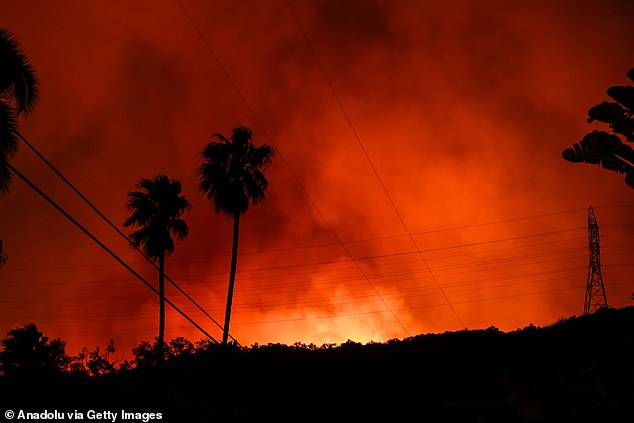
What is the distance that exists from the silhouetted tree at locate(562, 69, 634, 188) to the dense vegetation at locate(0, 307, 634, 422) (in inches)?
441

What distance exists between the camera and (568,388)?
13125 mm

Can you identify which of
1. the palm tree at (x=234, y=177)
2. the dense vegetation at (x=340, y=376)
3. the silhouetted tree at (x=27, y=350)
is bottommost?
the dense vegetation at (x=340, y=376)

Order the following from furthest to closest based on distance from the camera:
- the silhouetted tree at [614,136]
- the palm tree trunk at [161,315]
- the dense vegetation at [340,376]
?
the palm tree trunk at [161,315] → the dense vegetation at [340,376] → the silhouetted tree at [614,136]

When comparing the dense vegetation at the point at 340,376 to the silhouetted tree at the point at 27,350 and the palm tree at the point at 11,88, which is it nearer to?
the silhouetted tree at the point at 27,350

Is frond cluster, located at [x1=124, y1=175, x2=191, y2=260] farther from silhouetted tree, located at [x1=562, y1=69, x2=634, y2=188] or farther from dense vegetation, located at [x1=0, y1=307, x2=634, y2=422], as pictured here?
silhouetted tree, located at [x1=562, y1=69, x2=634, y2=188]

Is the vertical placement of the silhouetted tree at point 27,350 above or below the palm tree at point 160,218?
below

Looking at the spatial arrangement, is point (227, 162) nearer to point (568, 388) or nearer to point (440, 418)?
point (440, 418)

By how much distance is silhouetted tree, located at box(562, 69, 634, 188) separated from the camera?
11.7 metres

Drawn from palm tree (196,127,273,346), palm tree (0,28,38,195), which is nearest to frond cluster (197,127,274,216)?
palm tree (196,127,273,346)

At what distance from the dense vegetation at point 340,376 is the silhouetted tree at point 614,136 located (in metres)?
11.2

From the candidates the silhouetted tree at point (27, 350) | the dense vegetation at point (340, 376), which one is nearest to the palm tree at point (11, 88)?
the dense vegetation at point (340, 376)

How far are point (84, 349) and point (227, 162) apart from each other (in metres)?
15.5

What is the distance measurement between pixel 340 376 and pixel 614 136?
24169mm

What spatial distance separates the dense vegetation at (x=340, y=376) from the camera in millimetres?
25953
